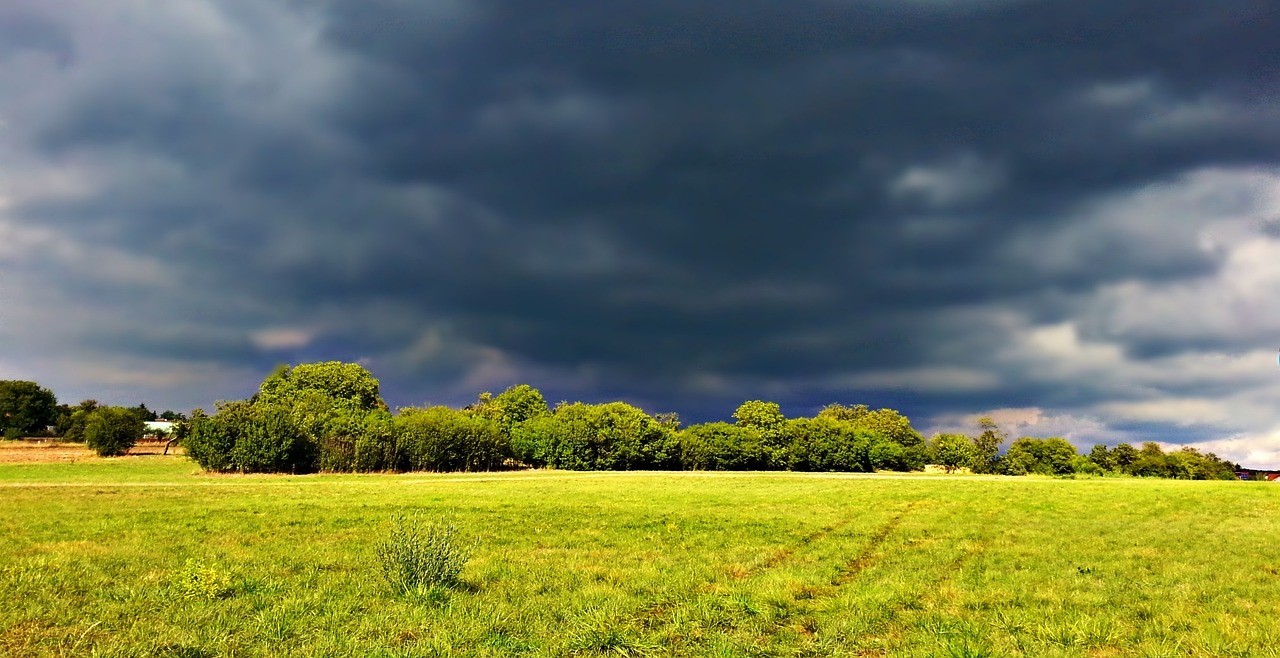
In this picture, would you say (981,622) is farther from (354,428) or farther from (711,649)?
(354,428)

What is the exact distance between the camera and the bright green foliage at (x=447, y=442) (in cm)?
8669

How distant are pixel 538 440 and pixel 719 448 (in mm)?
32710

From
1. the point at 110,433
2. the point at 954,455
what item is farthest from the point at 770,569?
the point at 954,455

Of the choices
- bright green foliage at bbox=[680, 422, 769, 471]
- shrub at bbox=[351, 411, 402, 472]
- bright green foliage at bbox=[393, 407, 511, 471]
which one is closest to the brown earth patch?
shrub at bbox=[351, 411, 402, 472]

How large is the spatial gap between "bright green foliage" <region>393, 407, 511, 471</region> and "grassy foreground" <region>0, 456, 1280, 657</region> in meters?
59.0

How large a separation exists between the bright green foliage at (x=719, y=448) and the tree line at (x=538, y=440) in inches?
8.0

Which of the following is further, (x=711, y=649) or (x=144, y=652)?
(x=711, y=649)

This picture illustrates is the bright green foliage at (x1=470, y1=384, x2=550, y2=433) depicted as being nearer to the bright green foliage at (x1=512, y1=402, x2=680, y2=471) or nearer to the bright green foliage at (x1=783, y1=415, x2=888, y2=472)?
the bright green foliage at (x1=512, y1=402, x2=680, y2=471)

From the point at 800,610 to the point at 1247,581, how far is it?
11.7 m

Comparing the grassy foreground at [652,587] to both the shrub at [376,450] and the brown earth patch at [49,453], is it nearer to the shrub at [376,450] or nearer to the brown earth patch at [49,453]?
the shrub at [376,450]

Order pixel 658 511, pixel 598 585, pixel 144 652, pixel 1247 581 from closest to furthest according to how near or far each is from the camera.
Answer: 1. pixel 144 652
2. pixel 598 585
3. pixel 1247 581
4. pixel 658 511

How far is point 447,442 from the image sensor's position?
89.5 m

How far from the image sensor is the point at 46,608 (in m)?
10.8

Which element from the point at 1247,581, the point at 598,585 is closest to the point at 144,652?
the point at 598,585
